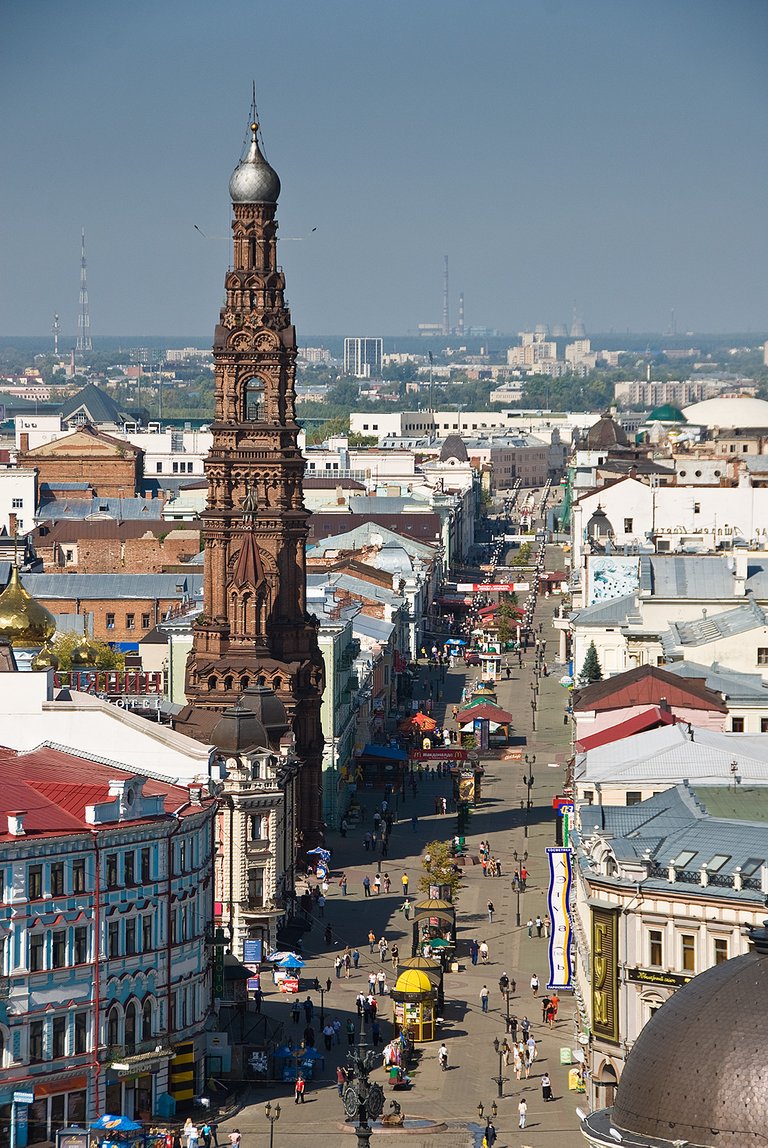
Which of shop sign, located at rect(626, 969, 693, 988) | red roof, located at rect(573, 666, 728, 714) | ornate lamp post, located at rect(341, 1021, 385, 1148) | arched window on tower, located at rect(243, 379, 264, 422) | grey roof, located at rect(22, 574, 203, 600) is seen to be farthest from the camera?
grey roof, located at rect(22, 574, 203, 600)

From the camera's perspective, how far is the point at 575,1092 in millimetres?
67562

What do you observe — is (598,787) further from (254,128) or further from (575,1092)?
(254,128)

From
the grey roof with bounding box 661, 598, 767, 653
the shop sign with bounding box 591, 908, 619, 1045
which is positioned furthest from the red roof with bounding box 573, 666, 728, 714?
the shop sign with bounding box 591, 908, 619, 1045

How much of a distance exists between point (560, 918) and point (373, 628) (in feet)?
238

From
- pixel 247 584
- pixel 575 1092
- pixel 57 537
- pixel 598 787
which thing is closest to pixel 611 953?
pixel 575 1092

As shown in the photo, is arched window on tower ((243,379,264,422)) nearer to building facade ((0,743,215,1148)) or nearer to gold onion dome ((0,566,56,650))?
gold onion dome ((0,566,56,650))

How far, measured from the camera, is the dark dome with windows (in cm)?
2748

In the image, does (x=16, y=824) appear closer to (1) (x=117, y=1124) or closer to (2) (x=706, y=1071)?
(1) (x=117, y=1124)

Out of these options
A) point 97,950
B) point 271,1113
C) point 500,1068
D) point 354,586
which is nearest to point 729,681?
point 500,1068

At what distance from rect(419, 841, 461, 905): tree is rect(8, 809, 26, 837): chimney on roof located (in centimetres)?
3030

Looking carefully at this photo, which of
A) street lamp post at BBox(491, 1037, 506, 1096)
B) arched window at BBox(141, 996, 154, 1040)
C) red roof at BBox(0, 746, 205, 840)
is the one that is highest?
red roof at BBox(0, 746, 205, 840)

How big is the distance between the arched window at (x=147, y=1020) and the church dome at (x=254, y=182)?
42.6 metres

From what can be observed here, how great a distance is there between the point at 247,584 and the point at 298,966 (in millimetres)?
22425

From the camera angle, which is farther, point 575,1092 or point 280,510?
point 280,510
